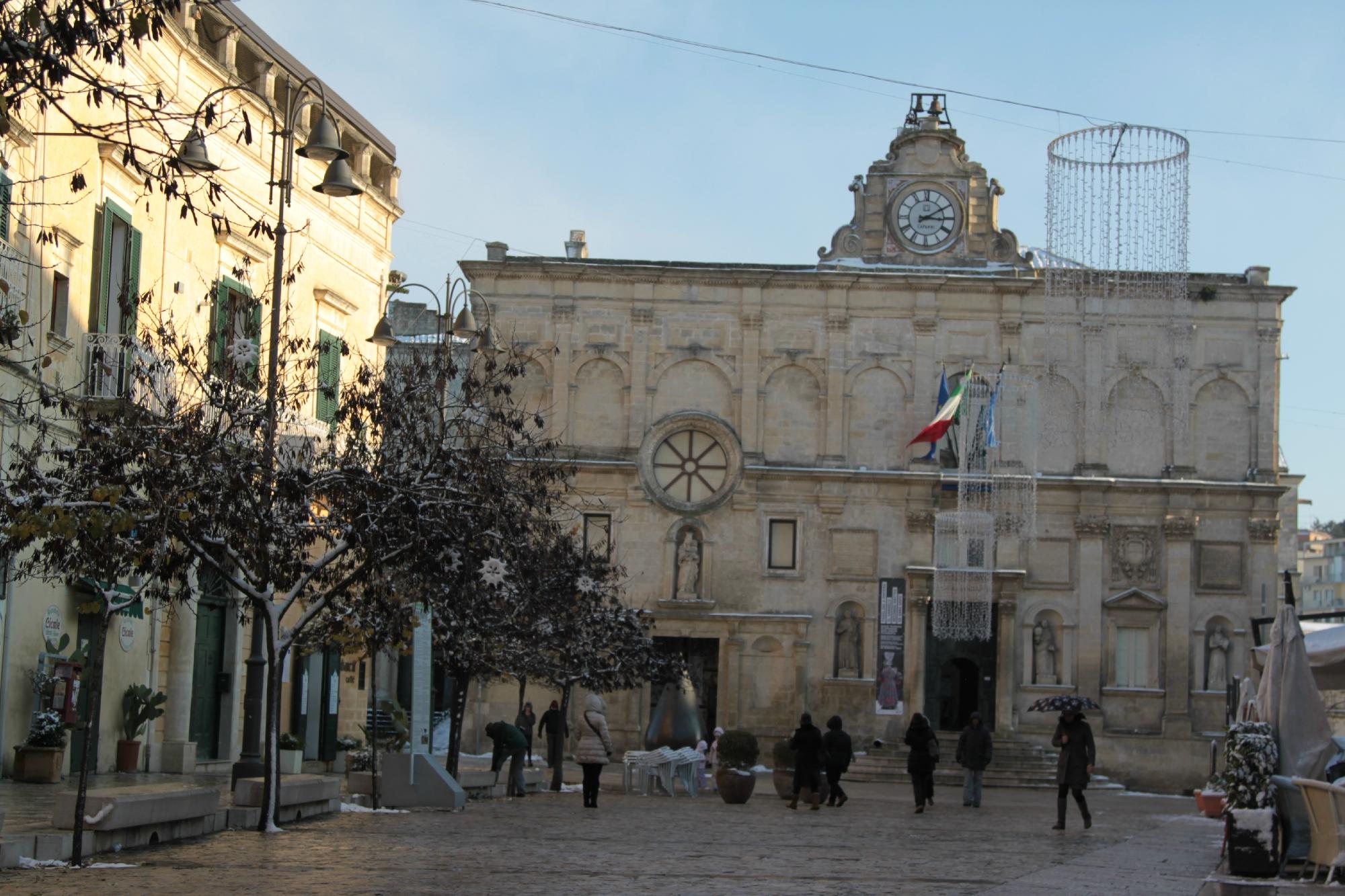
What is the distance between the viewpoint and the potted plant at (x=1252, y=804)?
53.2 feet

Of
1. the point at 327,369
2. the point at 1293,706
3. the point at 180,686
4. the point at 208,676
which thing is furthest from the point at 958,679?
the point at 1293,706

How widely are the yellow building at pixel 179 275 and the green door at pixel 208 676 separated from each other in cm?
4

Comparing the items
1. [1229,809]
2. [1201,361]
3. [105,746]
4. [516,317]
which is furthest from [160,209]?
[1201,361]

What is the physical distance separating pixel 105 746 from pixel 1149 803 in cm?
2328

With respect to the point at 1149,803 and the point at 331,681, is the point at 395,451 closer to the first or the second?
the point at 331,681

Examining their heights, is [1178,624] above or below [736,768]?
above

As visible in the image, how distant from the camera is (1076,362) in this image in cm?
5000

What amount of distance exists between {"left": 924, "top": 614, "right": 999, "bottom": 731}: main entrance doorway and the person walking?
975 inches

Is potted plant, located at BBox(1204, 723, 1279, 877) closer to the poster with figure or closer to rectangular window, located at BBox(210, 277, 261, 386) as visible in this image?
rectangular window, located at BBox(210, 277, 261, 386)

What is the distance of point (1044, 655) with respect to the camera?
48.8 metres

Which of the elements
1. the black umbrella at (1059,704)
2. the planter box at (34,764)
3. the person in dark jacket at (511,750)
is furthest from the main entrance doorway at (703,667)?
the planter box at (34,764)

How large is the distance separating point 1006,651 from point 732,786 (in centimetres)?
2074

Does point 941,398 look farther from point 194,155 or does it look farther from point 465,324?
point 194,155

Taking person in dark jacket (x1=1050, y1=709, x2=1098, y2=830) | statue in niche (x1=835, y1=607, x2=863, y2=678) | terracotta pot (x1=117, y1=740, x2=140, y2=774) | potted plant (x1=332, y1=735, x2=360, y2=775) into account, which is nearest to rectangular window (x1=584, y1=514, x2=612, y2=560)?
statue in niche (x1=835, y1=607, x2=863, y2=678)
